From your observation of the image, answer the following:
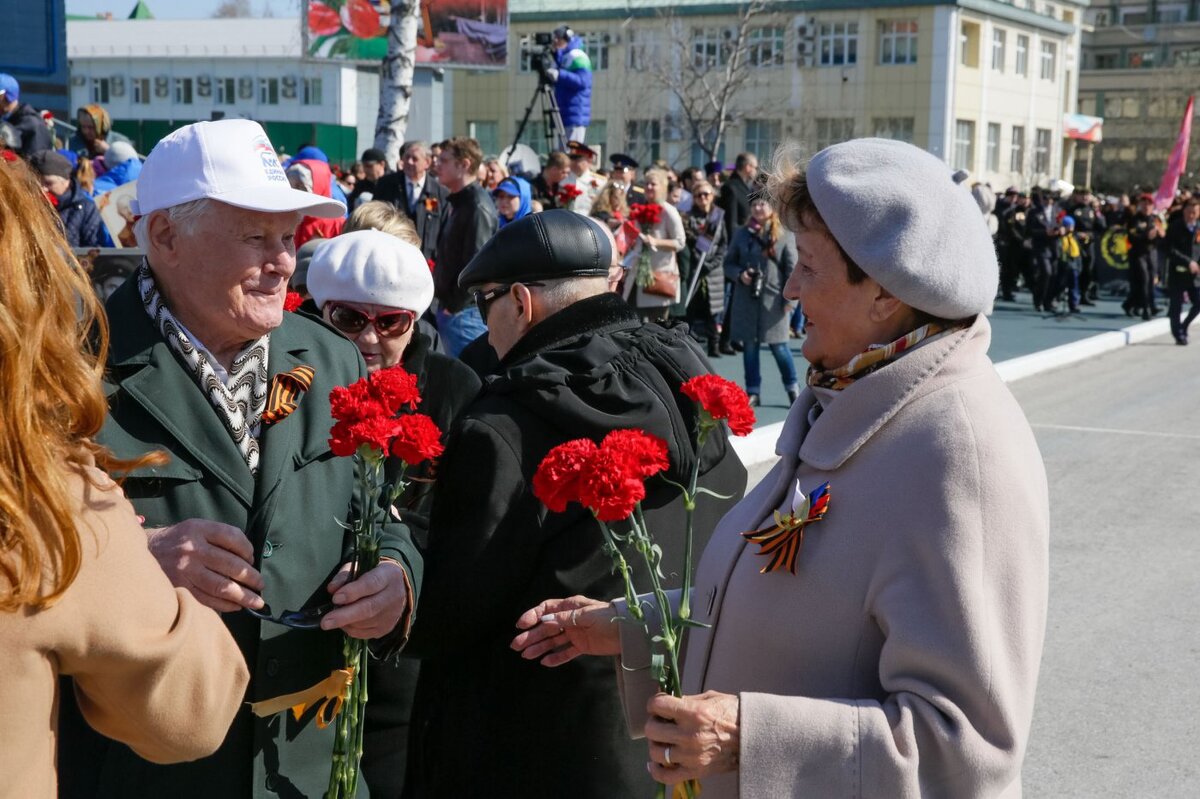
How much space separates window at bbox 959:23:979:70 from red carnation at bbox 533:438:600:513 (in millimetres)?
63481

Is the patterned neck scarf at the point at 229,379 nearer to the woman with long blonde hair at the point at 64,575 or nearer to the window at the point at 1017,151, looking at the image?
the woman with long blonde hair at the point at 64,575

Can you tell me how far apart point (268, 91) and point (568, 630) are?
75317 millimetres

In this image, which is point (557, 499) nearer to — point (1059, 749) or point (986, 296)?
point (986, 296)

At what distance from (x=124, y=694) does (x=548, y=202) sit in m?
12.8

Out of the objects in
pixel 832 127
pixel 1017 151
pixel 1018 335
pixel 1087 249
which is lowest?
pixel 1018 335

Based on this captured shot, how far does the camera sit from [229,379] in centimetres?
263

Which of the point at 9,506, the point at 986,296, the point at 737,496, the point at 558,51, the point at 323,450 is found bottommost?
the point at 737,496

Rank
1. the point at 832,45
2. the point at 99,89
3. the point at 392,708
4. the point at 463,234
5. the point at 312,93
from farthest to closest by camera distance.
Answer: the point at 99,89 → the point at 312,93 → the point at 832,45 → the point at 463,234 → the point at 392,708

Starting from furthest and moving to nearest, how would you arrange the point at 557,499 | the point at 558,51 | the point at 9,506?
the point at 558,51, the point at 557,499, the point at 9,506

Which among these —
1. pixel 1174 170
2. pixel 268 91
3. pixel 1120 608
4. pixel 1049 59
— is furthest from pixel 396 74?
pixel 268 91

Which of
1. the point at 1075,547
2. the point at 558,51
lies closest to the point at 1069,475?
the point at 1075,547

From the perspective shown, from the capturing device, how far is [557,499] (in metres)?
2.05

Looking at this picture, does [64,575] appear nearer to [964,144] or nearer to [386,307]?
[386,307]

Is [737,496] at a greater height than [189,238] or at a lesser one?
lesser
